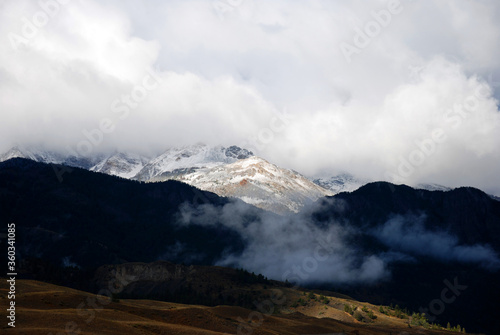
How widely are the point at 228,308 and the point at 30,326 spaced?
61634mm

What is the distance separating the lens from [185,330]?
2635 inches

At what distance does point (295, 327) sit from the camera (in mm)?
99500

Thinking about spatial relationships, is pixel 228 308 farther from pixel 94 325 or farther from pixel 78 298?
pixel 94 325

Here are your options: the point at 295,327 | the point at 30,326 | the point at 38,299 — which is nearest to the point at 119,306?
Result: the point at 38,299

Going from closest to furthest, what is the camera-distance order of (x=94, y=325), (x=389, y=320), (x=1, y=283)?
(x=94, y=325) → (x=1, y=283) → (x=389, y=320)

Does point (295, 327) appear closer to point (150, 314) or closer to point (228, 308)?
point (228, 308)

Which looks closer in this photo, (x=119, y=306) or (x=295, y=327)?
(x=119, y=306)

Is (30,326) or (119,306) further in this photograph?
(119,306)

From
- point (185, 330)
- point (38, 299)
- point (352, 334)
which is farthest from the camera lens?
point (352, 334)

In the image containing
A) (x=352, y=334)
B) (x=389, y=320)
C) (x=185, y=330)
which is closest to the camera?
(x=185, y=330)

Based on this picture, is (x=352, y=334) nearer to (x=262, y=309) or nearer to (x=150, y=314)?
(x=150, y=314)

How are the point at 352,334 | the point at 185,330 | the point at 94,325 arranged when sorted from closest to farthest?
the point at 94,325 → the point at 185,330 → the point at 352,334

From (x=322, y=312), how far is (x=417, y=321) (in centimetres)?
3672

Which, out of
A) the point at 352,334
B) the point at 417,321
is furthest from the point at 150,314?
the point at 417,321
